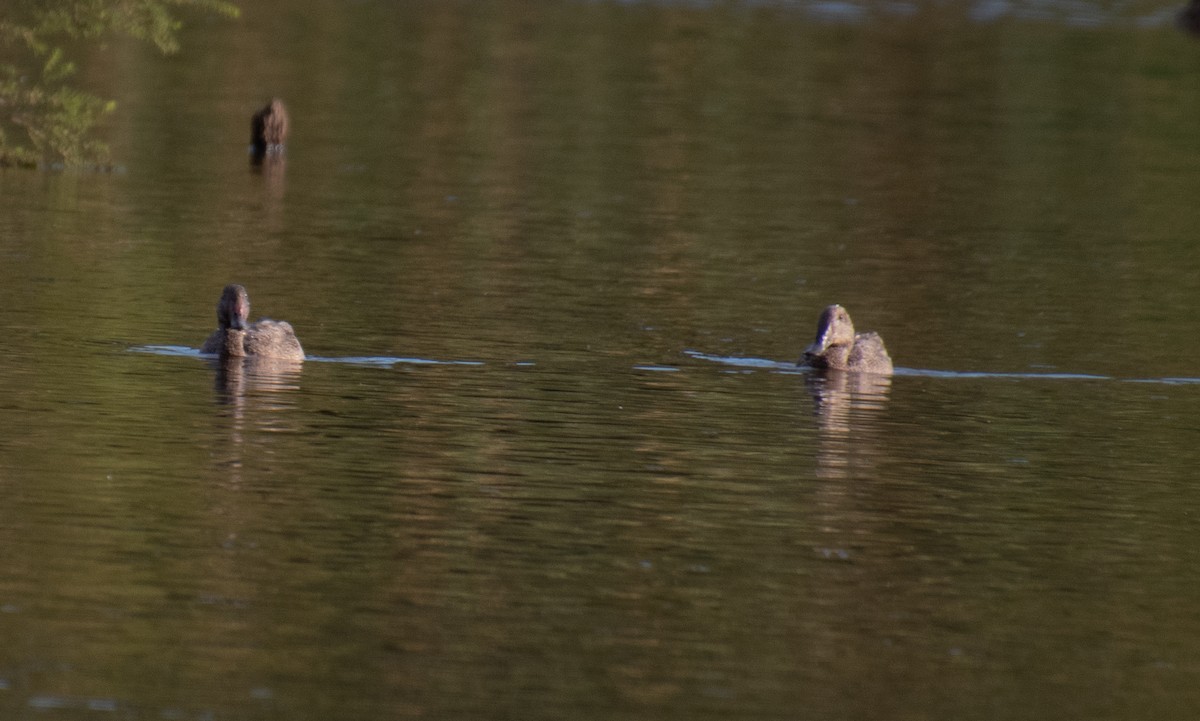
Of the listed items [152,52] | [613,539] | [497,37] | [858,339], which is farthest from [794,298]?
[497,37]

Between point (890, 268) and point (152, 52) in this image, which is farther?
point (152, 52)

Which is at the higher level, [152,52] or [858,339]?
[152,52]

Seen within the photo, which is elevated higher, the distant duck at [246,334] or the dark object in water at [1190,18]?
the dark object in water at [1190,18]

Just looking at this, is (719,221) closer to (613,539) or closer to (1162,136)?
(1162,136)

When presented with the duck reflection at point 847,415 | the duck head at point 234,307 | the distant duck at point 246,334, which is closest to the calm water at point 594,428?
the duck reflection at point 847,415

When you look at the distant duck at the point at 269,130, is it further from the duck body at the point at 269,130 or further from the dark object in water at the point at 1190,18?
the dark object in water at the point at 1190,18

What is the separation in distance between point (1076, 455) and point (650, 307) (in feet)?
28.7

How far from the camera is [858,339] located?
25953 mm

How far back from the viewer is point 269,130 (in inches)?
1730

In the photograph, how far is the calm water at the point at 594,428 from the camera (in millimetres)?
14711

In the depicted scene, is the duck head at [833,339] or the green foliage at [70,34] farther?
the green foliage at [70,34]

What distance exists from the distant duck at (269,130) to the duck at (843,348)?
19.6m

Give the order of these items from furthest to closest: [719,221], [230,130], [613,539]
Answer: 1. [230,130]
2. [719,221]
3. [613,539]

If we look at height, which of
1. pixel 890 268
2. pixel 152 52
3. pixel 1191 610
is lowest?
pixel 1191 610
